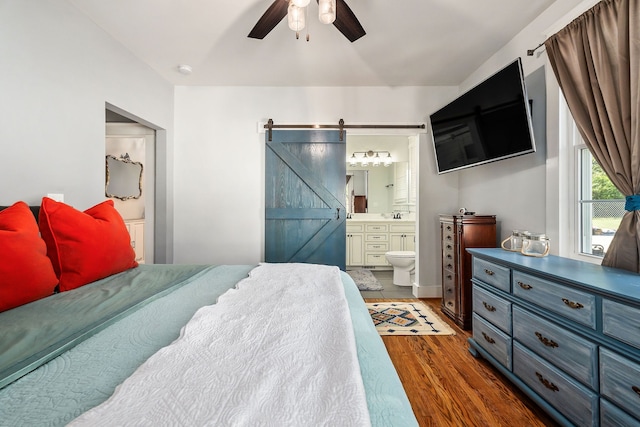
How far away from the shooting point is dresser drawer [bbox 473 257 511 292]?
5.67ft

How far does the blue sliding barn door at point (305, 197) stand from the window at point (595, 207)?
6.81 ft

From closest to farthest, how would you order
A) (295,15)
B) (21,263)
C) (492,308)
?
(21,263) → (295,15) → (492,308)

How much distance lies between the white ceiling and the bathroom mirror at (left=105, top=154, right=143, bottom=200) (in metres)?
1.21

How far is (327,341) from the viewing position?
0.73 m

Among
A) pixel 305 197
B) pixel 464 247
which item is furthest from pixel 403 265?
pixel 305 197

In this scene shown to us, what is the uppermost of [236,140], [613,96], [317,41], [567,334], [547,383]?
[317,41]

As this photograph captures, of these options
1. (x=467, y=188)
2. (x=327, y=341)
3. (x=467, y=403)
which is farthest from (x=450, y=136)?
(x=327, y=341)

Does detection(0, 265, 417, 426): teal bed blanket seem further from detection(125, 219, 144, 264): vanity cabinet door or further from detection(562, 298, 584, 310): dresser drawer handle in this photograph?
detection(125, 219, 144, 264): vanity cabinet door

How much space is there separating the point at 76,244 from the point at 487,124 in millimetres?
2929

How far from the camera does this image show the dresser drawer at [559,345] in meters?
1.21

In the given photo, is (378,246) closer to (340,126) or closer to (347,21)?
(340,126)

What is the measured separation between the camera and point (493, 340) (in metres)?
1.83

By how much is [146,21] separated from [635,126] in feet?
10.7

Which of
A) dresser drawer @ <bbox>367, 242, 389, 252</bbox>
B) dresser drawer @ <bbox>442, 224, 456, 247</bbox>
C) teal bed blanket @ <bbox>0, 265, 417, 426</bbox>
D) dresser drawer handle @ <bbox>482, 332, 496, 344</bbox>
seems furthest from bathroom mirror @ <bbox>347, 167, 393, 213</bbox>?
teal bed blanket @ <bbox>0, 265, 417, 426</bbox>
